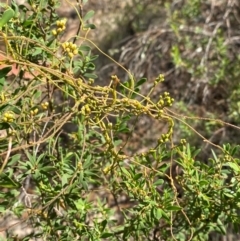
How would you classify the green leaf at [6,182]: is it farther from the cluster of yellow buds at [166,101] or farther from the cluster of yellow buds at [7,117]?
the cluster of yellow buds at [166,101]

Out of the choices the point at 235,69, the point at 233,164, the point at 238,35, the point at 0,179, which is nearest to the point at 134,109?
the point at 233,164

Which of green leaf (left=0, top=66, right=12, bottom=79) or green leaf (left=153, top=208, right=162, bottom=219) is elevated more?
green leaf (left=0, top=66, right=12, bottom=79)

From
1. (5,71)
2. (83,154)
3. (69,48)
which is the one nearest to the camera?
(5,71)

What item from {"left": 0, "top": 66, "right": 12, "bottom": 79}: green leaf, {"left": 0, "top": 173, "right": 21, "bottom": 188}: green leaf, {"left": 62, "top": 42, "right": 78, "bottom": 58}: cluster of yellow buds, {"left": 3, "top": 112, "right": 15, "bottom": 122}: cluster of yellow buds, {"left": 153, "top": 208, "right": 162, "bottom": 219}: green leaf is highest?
{"left": 0, "top": 66, "right": 12, "bottom": 79}: green leaf

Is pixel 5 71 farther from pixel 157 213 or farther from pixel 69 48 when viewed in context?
pixel 157 213

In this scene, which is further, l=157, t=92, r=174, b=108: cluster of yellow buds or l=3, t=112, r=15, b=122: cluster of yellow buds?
l=157, t=92, r=174, b=108: cluster of yellow buds

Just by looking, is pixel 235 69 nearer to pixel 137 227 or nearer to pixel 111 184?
pixel 111 184

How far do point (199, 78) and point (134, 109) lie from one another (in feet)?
7.46

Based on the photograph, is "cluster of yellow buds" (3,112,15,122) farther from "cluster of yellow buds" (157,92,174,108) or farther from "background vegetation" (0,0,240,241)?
"cluster of yellow buds" (157,92,174,108)

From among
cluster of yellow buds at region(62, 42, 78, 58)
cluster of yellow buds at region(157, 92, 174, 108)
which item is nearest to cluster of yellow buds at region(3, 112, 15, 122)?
cluster of yellow buds at region(62, 42, 78, 58)

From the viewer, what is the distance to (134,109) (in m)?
1.48

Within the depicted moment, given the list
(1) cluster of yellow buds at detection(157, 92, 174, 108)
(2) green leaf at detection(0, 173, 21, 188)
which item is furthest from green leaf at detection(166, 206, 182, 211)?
(2) green leaf at detection(0, 173, 21, 188)

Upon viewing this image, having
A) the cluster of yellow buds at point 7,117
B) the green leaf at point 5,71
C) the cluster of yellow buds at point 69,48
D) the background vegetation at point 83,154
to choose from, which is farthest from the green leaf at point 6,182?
the cluster of yellow buds at point 69,48

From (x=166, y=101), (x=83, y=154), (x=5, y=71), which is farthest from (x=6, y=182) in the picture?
(x=166, y=101)
